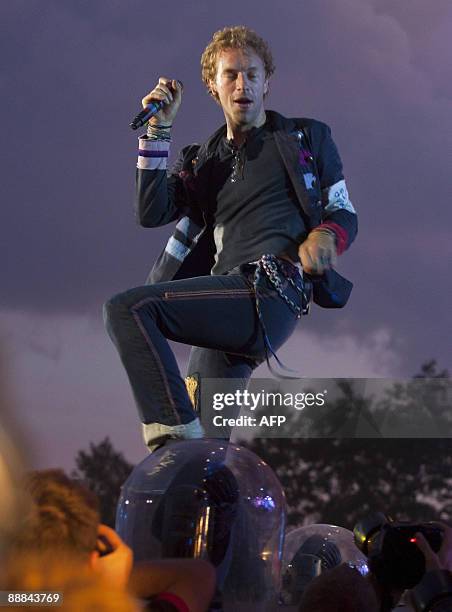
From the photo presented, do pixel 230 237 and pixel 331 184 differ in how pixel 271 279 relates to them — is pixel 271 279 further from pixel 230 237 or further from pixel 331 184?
pixel 331 184

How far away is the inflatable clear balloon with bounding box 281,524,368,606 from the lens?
7.49ft

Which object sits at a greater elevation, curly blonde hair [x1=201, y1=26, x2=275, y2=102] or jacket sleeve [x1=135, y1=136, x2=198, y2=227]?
curly blonde hair [x1=201, y1=26, x2=275, y2=102]

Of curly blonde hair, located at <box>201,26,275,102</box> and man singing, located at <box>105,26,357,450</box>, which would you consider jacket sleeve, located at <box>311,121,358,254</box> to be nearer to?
man singing, located at <box>105,26,357,450</box>

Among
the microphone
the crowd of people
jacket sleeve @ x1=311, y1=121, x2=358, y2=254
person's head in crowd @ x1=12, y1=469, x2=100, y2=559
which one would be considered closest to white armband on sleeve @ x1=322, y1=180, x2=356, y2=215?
jacket sleeve @ x1=311, y1=121, x2=358, y2=254

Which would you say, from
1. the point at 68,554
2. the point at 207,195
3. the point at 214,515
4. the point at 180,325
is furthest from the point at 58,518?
the point at 207,195

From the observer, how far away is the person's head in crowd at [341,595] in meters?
1.40

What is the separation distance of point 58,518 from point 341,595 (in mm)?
554

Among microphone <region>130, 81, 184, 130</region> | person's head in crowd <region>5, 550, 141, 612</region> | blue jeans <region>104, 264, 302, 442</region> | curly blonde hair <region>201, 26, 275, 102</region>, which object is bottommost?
person's head in crowd <region>5, 550, 141, 612</region>

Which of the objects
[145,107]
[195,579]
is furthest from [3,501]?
[145,107]

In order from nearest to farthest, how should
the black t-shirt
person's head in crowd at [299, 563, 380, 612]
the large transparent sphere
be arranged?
person's head in crowd at [299, 563, 380, 612] < the large transparent sphere < the black t-shirt

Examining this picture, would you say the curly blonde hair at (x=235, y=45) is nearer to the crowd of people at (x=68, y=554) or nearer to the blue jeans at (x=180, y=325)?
the blue jeans at (x=180, y=325)

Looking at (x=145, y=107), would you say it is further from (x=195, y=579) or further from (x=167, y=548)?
(x=195, y=579)

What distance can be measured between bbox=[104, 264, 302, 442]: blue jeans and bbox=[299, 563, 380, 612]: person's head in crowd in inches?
18.0

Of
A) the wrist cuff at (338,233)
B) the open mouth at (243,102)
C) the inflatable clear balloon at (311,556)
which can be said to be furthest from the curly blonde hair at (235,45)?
the inflatable clear balloon at (311,556)
